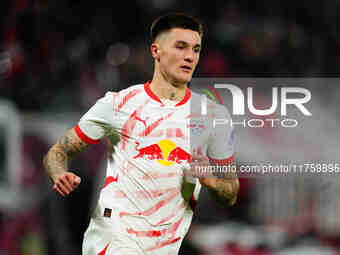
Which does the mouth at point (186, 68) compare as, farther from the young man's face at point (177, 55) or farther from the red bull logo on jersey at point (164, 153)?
the red bull logo on jersey at point (164, 153)

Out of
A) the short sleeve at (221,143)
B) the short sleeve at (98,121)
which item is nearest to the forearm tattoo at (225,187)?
the short sleeve at (221,143)

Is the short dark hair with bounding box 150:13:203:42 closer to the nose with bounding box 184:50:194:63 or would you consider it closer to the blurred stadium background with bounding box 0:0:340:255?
the nose with bounding box 184:50:194:63

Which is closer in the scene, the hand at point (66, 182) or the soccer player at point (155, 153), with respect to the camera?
the hand at point (66, 182)

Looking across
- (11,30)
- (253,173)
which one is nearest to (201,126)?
(253,173)

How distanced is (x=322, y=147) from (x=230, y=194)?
2.27 meters

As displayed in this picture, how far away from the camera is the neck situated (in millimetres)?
4238

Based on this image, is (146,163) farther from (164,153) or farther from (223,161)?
(223,161)

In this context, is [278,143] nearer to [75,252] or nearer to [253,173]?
[253,173]

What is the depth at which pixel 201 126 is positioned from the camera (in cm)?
417

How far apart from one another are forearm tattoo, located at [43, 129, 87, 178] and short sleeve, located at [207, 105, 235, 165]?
0.87 m

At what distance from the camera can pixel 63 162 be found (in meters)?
4.13

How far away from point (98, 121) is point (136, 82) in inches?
125

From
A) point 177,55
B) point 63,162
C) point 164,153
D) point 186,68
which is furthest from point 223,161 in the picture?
point 63,162

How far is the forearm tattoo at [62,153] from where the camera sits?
4051mm
